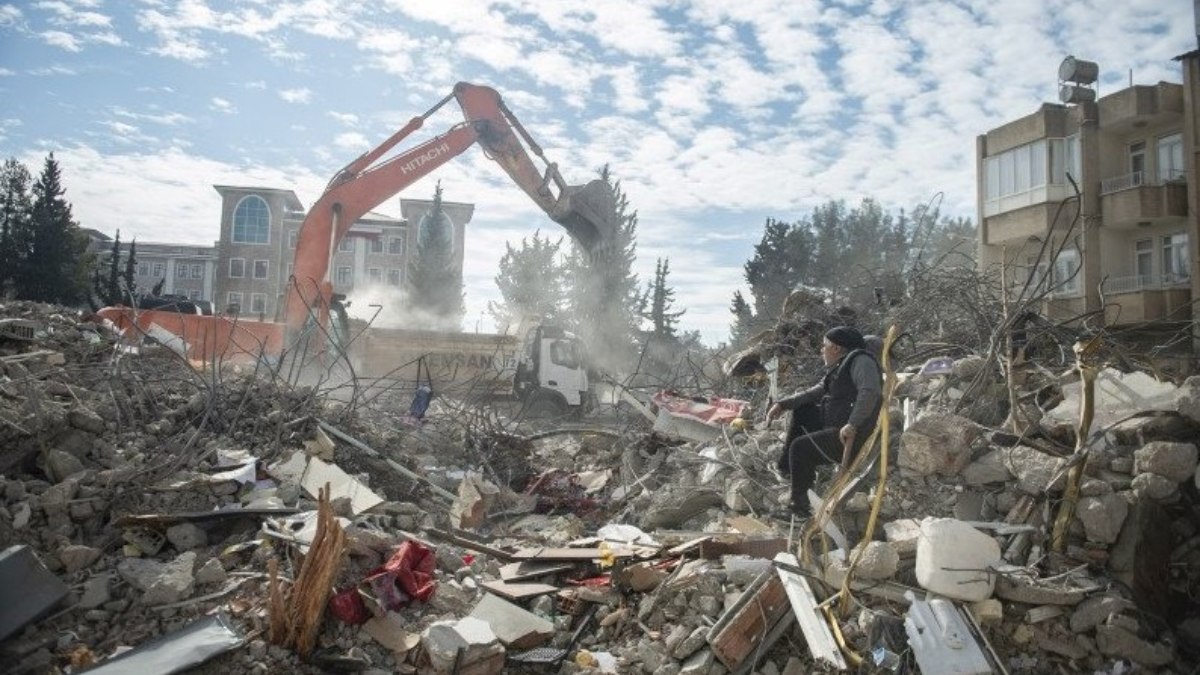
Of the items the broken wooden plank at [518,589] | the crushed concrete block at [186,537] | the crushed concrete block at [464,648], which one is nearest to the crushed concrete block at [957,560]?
the broken wooden plank at [518,589]

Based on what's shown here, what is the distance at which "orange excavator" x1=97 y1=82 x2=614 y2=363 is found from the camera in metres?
11.8

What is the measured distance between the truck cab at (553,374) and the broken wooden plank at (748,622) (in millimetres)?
11079

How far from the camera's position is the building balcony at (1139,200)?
17984 mm

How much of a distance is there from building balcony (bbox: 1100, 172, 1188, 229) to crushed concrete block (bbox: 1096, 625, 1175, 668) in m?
17.9

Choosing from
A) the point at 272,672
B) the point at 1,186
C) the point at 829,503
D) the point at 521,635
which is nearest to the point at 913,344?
the point at 829,503

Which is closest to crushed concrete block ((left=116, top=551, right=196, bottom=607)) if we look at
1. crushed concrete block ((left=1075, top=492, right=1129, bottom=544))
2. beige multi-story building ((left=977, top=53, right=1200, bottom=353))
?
crushed concrete block ((left=1075, top=492, right=1129, bottom=544))

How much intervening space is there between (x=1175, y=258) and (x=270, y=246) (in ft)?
145

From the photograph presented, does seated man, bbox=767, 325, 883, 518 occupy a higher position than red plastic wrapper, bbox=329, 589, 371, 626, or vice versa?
seated man, bbox=767, 325, 883, 518

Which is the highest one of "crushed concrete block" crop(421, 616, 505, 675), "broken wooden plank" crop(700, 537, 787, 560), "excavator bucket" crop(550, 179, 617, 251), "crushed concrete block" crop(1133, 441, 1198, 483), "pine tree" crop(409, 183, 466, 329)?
"pine tree" crop(409, 183, 466, 329)

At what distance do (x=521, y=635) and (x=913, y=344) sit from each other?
587cm

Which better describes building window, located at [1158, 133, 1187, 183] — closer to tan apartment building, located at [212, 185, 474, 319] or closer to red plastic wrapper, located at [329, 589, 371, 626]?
red plastic wrapper, located at [329, 589, 371, 626]

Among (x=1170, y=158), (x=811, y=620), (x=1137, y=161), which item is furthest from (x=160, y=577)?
(x=1137, y=161)

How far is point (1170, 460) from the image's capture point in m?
4.36

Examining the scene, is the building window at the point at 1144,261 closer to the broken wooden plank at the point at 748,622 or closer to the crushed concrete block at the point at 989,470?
the crushed concrete block at the point at 989,470
